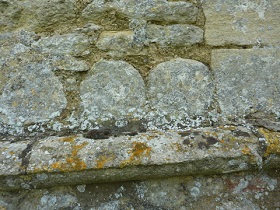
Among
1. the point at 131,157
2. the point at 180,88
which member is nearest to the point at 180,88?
the point at 180,88

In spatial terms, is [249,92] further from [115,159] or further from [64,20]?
[64,20]

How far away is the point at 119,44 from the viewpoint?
1.31 metres

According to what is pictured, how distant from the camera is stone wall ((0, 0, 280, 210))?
1.02m

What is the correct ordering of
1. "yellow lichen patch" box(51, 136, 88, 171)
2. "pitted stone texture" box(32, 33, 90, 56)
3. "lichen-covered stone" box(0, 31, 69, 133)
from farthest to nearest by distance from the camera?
"pitted stone texture" box(32, 33, 90, 56) → "lichen-covered stone" box(0, 31, 69, 133) → "yellow lichen patch" box(51, 136, 88, 171)

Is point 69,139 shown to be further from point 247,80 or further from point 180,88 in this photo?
point 247,80

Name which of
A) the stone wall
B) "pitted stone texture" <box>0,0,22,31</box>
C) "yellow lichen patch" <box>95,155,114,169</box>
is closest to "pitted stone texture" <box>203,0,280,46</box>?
the stone wall

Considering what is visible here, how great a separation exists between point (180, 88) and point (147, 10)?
446 millimetres

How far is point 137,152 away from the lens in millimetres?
1007

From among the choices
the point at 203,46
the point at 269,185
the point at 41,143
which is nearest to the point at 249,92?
the point at 203,46

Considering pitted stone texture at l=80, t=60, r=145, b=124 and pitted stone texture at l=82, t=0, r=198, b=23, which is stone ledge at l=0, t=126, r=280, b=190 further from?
pitted stone texture at l=82, t=0, r=198, b=23

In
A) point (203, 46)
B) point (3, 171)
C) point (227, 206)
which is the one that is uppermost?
point (203, 46)

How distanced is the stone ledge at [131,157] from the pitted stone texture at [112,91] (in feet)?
0.56

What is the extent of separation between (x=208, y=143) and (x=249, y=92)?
0.38 m

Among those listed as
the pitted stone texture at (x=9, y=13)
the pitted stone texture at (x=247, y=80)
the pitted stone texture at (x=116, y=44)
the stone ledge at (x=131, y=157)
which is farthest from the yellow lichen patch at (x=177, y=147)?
the pitted stone texture at (x=9, y=13)
